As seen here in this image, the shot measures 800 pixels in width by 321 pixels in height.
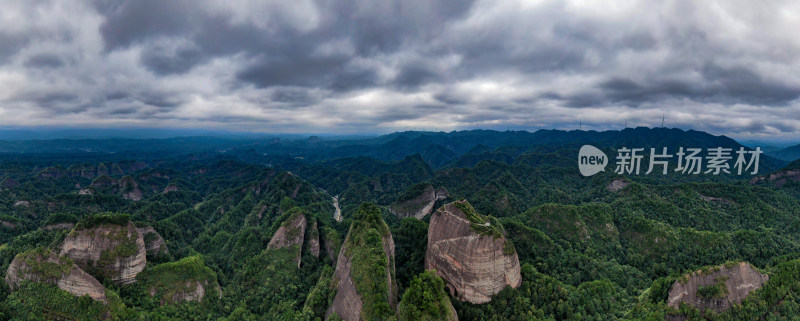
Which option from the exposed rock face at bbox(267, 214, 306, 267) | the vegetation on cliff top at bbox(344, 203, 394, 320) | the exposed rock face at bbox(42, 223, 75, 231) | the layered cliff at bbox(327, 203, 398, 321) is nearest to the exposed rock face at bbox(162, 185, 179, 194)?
the exposed rock face at bbox(42, 223, 75, 231)

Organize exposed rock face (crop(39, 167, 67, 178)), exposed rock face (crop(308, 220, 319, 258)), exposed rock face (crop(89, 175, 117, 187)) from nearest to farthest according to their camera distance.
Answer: exposed rock face (crop(308, 220, 319, 258)) < exposed rock face (crop(89, 175, 117, 187)) < exposed rock face (crop(39, 167, 67, 178))

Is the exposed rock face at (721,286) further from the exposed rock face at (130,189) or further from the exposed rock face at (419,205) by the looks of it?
the exposed rock face at (130,189)

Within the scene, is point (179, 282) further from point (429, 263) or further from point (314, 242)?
point (429, 263)

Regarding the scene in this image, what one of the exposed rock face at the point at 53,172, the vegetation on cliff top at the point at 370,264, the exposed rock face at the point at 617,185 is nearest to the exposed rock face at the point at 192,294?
the vegetation on cliff top at the point at 370,264

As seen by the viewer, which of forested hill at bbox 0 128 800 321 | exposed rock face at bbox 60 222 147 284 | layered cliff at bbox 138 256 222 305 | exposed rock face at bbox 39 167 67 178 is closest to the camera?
forested hill at bbox 0 128 800 321

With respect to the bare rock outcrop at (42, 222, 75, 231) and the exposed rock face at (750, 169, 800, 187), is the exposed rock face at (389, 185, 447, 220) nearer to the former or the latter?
the bare rock outcrop at (42, 222, 75, 231)

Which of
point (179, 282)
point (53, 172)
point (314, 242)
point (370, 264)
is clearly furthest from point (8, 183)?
point (370, 264)

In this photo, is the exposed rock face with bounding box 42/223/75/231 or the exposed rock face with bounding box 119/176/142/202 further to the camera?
the exposed rock face with bounding box 119/176/142/202
